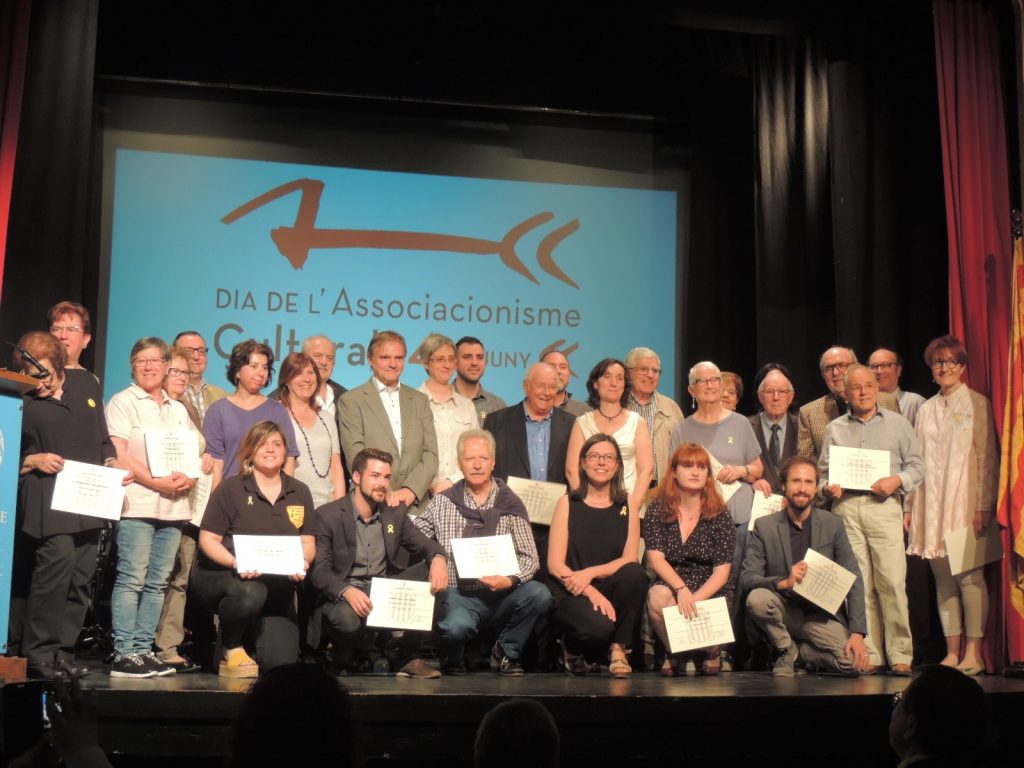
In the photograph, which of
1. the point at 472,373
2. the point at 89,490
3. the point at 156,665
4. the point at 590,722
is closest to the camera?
the point at 590,722

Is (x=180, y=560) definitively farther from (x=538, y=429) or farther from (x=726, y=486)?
(x=726, y=486)

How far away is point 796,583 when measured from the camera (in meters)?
5.67

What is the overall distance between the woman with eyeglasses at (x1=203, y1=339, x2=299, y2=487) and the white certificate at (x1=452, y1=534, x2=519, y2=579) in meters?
0.98

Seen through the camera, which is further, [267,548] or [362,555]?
[362,555]

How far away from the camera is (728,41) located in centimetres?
840

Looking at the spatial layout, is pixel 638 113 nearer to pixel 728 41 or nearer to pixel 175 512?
pixel 728 41

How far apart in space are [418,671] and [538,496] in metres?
1.20

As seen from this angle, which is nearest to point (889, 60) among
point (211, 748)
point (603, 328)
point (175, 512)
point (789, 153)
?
point (789, 153)

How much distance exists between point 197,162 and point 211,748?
15.3ft

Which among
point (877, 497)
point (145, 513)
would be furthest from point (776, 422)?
point (145, 513)

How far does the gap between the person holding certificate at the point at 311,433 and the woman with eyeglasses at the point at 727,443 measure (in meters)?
1.79

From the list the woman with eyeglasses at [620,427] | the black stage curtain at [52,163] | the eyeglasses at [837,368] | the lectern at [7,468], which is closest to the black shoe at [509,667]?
the woman with eyeglasses at [620,427]

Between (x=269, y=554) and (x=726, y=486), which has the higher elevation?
(x=726, y=486)

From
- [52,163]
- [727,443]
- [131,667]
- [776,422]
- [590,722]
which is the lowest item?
[590,722]
